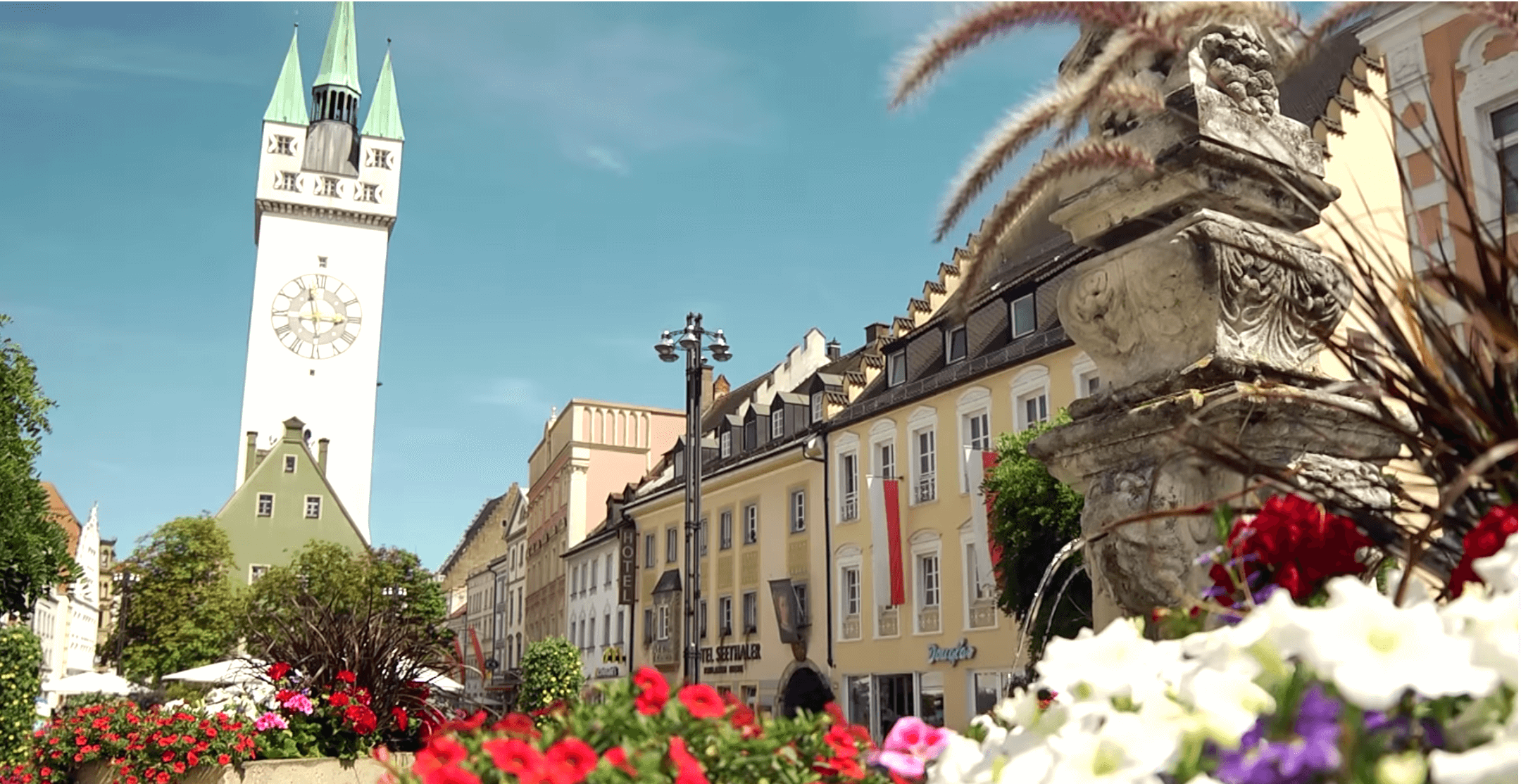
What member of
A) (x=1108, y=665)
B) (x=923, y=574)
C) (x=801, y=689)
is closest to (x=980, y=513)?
(x=923, y=574)

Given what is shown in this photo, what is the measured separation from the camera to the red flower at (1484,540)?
2018 mm

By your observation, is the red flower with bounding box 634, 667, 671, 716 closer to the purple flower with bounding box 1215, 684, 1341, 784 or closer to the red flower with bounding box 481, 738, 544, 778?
the red flower with bounding box 481, 738, 544, 778

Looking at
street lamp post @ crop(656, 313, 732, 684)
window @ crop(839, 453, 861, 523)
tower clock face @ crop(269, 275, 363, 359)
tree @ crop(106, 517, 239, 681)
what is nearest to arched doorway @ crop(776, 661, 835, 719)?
window @ crop(839, 453, 861, 523)

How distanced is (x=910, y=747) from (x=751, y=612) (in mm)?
34139

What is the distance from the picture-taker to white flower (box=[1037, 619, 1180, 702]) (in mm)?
1849

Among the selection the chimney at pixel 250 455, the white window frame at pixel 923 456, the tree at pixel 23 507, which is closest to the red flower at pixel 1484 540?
the tree at pixel 23 507

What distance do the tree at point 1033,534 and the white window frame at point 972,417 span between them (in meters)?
6.81

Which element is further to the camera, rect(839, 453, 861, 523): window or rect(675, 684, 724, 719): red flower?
rect(839, 453, 861, 523): window

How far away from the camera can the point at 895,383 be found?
105 ft

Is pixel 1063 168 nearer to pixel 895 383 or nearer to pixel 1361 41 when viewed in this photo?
pixel 1361 41

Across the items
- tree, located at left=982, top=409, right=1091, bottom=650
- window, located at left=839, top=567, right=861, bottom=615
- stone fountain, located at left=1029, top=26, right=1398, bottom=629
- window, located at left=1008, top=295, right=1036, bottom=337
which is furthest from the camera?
window, located at left=839, top=567, right=861, bottom=615

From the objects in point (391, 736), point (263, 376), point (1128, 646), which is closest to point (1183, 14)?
point (1128, 646)

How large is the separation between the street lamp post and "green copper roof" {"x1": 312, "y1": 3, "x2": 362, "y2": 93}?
9468 cm

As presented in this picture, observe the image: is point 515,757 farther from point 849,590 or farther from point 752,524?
point 752,524
